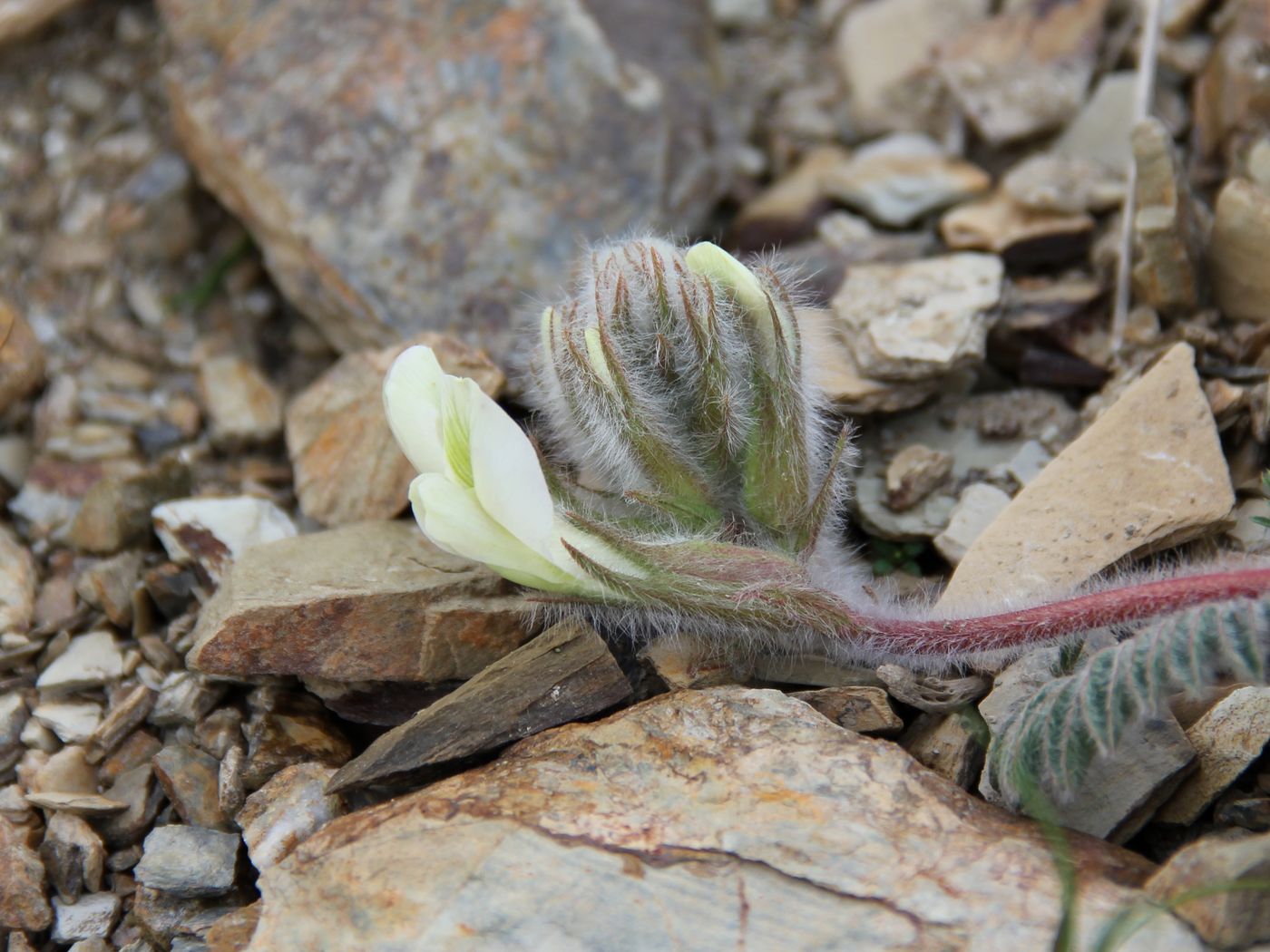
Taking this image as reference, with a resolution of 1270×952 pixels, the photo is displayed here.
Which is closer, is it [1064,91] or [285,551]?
[285,551]

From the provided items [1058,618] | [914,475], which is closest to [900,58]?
[914,475]

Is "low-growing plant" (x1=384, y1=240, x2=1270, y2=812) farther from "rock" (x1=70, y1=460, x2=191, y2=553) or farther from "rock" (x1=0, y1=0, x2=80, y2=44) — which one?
"rock" (x1=0, y1=0, x2=80, y2=44)

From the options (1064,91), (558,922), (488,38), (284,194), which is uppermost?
(488,38)

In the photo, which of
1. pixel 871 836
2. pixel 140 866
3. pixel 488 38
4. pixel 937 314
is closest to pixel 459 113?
pixel 488 38

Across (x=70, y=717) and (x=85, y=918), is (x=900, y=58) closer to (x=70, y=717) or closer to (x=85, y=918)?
(x=70, y=717)

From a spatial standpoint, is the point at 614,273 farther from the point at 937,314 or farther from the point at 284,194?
the point at 284,194

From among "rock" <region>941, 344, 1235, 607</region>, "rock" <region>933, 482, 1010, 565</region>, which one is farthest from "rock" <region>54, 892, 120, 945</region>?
"rock" <region>933, 482, 1010, 565</region>
